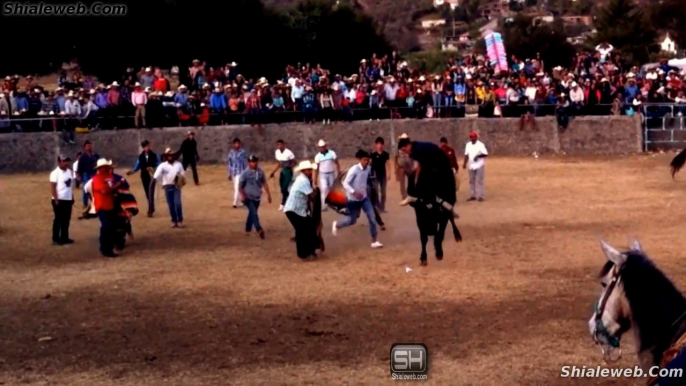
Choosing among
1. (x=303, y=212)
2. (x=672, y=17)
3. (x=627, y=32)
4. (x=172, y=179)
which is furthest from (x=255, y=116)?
(x=672, y=17)

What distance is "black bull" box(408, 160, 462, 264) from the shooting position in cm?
1389

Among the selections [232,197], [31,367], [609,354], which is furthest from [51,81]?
[609,354]

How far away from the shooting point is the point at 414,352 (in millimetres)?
9445

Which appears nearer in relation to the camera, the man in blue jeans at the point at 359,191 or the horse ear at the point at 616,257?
the horse ear at the point at 616,257

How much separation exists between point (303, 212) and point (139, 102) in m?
14.9

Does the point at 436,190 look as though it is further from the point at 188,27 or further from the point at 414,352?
the point at 188,27

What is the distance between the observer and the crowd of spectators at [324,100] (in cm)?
2834

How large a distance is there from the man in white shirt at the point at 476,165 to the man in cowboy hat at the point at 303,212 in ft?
21.1

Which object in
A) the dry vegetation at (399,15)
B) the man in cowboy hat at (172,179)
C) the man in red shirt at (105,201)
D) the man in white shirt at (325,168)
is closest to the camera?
the man in red shirt at (105,201)

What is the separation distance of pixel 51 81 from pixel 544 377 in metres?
51.2

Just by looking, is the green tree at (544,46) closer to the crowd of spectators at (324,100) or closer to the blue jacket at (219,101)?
the crowd of spectators at (324,100)

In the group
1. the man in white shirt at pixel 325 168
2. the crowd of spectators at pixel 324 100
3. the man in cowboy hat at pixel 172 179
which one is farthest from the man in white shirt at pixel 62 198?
the crowd of spectators at pixel 324 100

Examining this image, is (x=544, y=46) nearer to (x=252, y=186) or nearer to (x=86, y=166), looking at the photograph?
(x=86, y=166)

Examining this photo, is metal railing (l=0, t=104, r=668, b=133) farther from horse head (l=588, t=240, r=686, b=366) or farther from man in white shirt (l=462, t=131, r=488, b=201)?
horse head (l=588, t=240, r=686, b=366)
